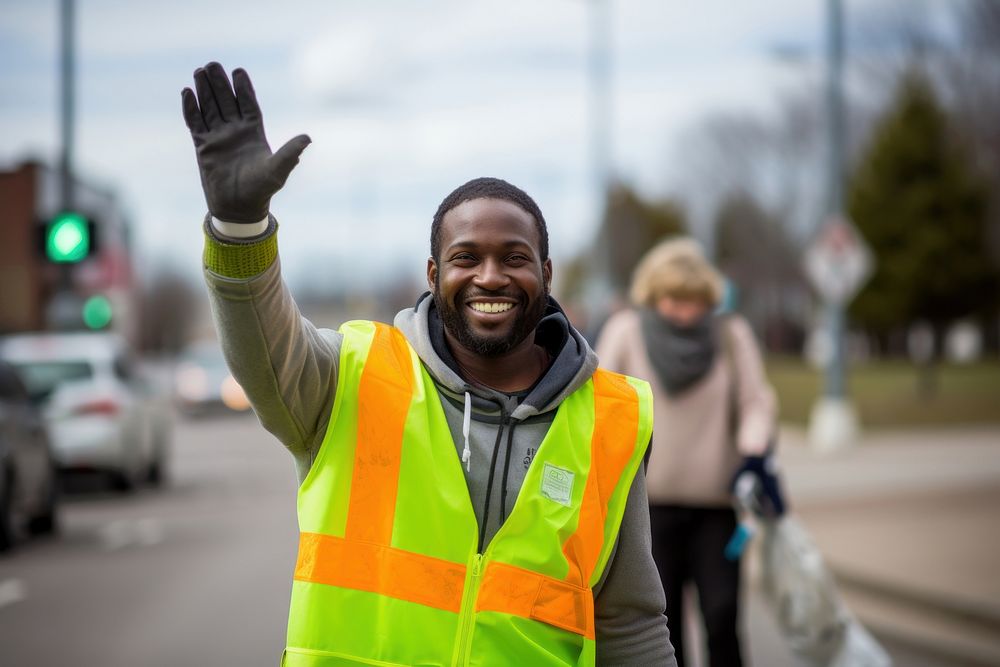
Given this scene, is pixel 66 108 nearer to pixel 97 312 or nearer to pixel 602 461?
pixel 97 312

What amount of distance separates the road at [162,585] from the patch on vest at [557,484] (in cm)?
473

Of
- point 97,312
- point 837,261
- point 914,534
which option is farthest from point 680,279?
point 97,312

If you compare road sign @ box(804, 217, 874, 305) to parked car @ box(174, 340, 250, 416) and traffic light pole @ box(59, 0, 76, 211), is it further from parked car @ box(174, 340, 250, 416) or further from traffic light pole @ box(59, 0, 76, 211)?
parked car @ box(174, 340, 250, 416)

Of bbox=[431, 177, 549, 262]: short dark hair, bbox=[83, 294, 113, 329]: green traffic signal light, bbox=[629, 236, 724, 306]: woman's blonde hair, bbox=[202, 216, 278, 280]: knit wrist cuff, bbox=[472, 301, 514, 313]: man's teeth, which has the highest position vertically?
bbox=[83, 294, 113, 329]: green traffic signal light

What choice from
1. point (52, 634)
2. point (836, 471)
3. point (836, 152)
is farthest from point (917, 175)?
point (52, 634)

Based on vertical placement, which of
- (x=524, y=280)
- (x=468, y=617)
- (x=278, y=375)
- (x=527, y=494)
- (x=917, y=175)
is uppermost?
(x=917, y=175)

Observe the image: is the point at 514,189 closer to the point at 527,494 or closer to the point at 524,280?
the point at 524,280

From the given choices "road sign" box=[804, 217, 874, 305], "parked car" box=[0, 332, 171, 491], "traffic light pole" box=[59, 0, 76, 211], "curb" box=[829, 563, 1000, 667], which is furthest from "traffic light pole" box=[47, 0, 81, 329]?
"curb" box=[829, 563, 1000, 667]

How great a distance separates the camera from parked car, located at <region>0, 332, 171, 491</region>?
1530cm

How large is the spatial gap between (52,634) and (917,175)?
1294 inches

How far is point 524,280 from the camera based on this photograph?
2756mm

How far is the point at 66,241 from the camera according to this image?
15.3 m

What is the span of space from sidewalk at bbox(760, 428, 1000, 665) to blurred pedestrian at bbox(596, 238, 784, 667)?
251 cm

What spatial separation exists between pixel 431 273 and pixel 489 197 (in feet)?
0.80
